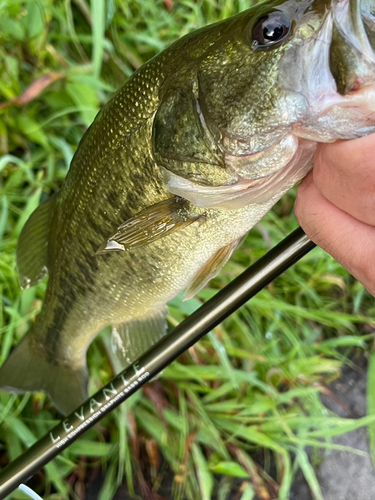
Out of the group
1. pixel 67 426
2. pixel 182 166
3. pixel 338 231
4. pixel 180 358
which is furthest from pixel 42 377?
pixel 338 231

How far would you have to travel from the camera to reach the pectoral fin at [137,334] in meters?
1.26

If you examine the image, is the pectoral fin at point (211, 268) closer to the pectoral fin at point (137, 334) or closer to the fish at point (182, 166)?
the fish at point (182, 166)

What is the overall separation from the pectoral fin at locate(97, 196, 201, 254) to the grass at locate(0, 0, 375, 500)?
694 millimetres

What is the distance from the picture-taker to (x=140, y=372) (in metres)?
1.03

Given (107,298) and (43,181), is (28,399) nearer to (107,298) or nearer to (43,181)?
(107,298)

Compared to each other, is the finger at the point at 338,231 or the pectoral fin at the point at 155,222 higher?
the pectoral fin at the point at 155,222

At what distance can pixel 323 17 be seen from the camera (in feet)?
2.10

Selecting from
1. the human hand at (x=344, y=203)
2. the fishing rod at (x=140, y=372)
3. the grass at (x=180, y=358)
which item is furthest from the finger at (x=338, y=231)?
the grass at (x=180, y=358)

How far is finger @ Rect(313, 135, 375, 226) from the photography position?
2.03ft

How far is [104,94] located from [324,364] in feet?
4.74

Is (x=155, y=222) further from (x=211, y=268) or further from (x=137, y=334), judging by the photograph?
(x=137, y=334)

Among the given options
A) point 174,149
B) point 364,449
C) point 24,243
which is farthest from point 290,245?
point 364,449

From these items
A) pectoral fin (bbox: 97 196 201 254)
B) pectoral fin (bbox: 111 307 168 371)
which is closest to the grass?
pectoral fin (bbox: 111 307 168 371)

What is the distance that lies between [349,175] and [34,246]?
0.86 m
